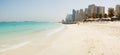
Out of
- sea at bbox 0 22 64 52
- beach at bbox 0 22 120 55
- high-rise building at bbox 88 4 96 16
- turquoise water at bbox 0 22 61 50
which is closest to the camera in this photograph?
beach at bbox 0 22 120 55

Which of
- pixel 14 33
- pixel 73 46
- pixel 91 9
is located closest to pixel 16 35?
pixel 14 33

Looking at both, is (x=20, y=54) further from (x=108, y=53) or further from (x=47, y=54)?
(x=108, y=53)

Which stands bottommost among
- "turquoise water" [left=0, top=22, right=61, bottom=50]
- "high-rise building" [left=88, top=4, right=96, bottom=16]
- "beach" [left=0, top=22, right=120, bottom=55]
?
"turquoise water" [left=0, top=22, right=61, bottom=50]

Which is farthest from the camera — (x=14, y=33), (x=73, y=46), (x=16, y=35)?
(x=14, y=33)

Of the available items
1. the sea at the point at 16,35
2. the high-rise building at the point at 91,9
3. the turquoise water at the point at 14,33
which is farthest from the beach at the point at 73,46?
the high-rise building at the point at 91,9

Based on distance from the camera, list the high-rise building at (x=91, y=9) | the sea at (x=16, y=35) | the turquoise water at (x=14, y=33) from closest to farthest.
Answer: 1. the sea at (x=16, y=35)
2. the turquoise water at (x=14, y=33)
3. the high-rise building at (x=91, y=9)

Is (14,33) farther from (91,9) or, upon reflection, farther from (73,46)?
(91,9)

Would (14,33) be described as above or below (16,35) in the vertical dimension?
below

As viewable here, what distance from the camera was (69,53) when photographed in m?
7.50

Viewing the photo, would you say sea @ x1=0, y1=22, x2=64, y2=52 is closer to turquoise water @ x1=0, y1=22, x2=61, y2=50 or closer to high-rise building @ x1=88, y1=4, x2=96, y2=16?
turquoise water @ x1=0, y1=22, x2=61, y2=50

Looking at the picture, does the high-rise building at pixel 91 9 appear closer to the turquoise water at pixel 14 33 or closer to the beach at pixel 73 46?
the turquoise water at pixel 14 33

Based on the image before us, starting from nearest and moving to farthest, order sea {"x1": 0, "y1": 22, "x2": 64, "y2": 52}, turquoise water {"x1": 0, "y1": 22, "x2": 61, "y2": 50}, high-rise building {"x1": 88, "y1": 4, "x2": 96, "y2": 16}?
1. sea {"x1": 0, "y1": 22, "x2": 64, "y2": 52}
2. turquoise water {"x1": 0, "y1": 22, "x2": 61, "y2": 50}
3. high-rise building {"x1": 88, "y1": 4, "x2": 96, "y2": 16}

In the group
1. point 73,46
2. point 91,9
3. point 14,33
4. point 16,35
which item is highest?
point 91,9

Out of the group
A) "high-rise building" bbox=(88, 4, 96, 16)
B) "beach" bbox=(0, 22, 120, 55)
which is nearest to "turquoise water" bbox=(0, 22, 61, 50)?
"beach" bbox=(0, 22, 120, 55)
